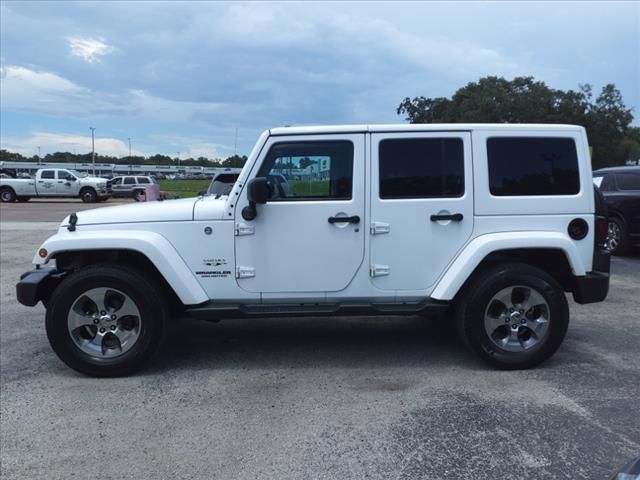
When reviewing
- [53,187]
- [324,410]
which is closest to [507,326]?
[324,410]

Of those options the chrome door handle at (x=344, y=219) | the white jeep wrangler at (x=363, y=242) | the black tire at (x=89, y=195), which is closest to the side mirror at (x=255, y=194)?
the white jeep wrangler at (x=363, y=242)

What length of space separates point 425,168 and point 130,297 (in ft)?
8.55

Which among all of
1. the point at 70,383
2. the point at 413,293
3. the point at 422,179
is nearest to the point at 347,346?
the point at 413,293

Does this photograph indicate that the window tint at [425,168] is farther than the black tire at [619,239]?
No

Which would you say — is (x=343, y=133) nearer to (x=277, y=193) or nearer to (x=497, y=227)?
(x=277, y=193)

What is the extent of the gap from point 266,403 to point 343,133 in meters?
2.19

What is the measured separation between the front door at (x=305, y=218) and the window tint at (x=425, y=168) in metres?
0.30

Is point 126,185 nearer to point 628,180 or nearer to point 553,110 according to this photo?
point 628,180

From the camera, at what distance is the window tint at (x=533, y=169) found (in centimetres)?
456

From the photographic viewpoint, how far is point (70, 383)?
443 centimetres

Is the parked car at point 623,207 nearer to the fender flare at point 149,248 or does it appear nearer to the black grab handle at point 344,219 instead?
the black grab handle at point 344,219

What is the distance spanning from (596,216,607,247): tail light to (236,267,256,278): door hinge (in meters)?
2.90

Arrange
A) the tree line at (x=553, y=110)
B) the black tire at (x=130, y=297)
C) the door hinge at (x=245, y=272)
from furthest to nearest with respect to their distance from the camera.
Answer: the tree line at (x=553, y=110) < the door hinge at (x=245, y=272) < the black tire at (x=130, y=297)

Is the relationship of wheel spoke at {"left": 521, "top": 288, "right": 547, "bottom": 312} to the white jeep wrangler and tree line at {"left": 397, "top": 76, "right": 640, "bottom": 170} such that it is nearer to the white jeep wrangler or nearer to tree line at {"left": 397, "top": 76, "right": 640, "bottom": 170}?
the white jeep wrangler
